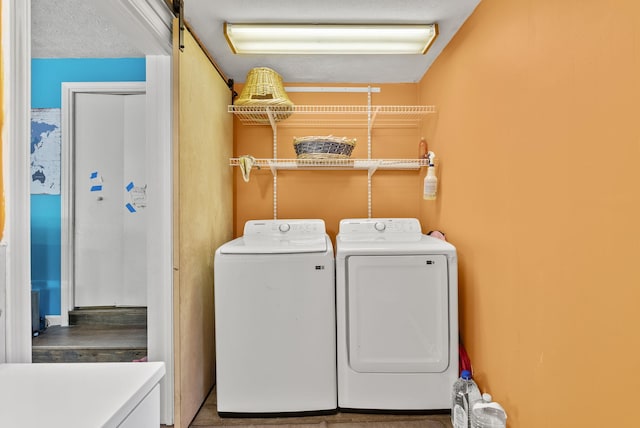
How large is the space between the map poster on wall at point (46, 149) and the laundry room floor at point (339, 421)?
2.11 m

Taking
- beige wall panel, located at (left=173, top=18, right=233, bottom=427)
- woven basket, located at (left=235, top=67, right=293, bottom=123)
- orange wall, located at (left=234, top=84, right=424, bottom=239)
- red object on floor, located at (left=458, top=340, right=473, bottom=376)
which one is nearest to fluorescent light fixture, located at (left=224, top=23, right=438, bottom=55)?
woven basket, located at (left=235, top=67, right=293, bottom=123)

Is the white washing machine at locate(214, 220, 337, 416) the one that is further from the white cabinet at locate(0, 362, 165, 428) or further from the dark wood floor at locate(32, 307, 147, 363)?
the white cabinet at locate(0, 362, 165, 428)

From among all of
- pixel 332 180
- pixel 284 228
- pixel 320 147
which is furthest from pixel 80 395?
pixel 332 180

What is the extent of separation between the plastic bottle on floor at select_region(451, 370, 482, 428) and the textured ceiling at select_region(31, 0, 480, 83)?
1949mm

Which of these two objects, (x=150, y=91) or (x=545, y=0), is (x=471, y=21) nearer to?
(x=545, y=0)

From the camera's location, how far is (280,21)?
1835 mm

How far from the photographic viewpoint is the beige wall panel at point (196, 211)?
1643 mm

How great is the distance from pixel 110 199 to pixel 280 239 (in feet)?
5.00

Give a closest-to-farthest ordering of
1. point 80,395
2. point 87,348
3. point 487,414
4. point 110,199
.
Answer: point 80,395 → point 487,414 → point 87,348 → point 110,199

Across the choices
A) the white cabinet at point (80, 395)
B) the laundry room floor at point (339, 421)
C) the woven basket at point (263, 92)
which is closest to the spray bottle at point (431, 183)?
the woven basket at point (263, 92)

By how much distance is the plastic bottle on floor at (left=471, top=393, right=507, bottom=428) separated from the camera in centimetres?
150

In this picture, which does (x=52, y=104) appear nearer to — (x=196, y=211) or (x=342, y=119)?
(x=196, y=211)

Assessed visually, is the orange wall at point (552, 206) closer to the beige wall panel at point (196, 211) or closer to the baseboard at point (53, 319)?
the beige wall panel at point (196, 211)

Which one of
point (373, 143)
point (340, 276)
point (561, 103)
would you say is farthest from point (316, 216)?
point (561, 103)
